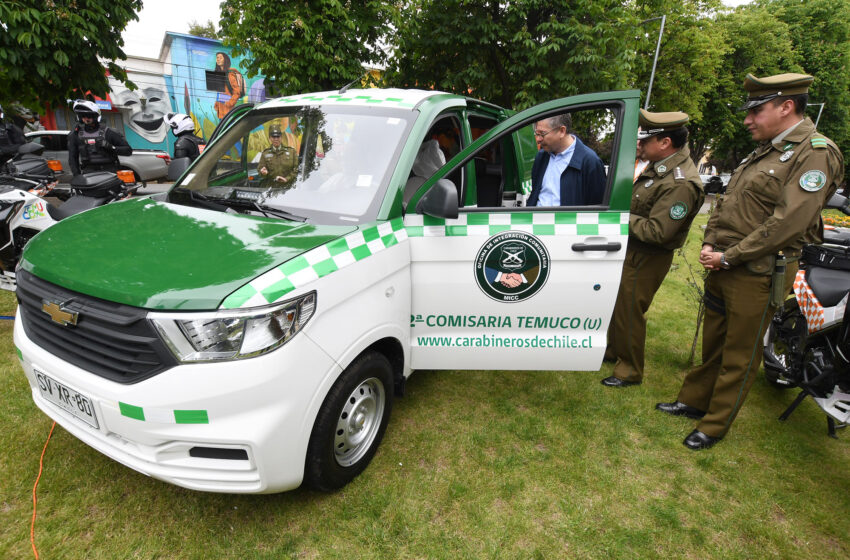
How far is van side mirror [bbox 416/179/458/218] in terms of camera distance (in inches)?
88.7

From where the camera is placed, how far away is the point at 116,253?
194 cm

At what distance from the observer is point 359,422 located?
7.93 ft

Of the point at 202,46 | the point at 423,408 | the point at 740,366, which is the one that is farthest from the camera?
the point at 202,46

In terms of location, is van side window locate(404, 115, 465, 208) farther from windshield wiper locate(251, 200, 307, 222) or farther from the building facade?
the building facade

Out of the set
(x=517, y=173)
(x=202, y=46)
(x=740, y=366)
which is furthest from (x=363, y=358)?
(x=202, y=46)

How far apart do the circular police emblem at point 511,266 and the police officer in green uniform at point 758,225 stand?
1.03m

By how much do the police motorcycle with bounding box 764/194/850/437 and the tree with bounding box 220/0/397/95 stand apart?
18.8 feet

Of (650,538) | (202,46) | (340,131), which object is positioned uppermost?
(202,46)

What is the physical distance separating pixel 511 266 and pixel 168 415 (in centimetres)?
181

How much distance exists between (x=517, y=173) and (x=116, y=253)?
3.37 meters

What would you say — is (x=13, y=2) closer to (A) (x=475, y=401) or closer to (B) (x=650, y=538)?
(A) (x=475, y=401)

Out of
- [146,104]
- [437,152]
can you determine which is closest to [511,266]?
[437,152]

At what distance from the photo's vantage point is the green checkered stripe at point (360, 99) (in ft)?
8.99

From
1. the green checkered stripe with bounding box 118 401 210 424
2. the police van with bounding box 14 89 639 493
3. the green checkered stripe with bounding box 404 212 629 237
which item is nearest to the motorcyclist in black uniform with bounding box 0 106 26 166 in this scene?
the police van with bounding box 14 89 639 493
